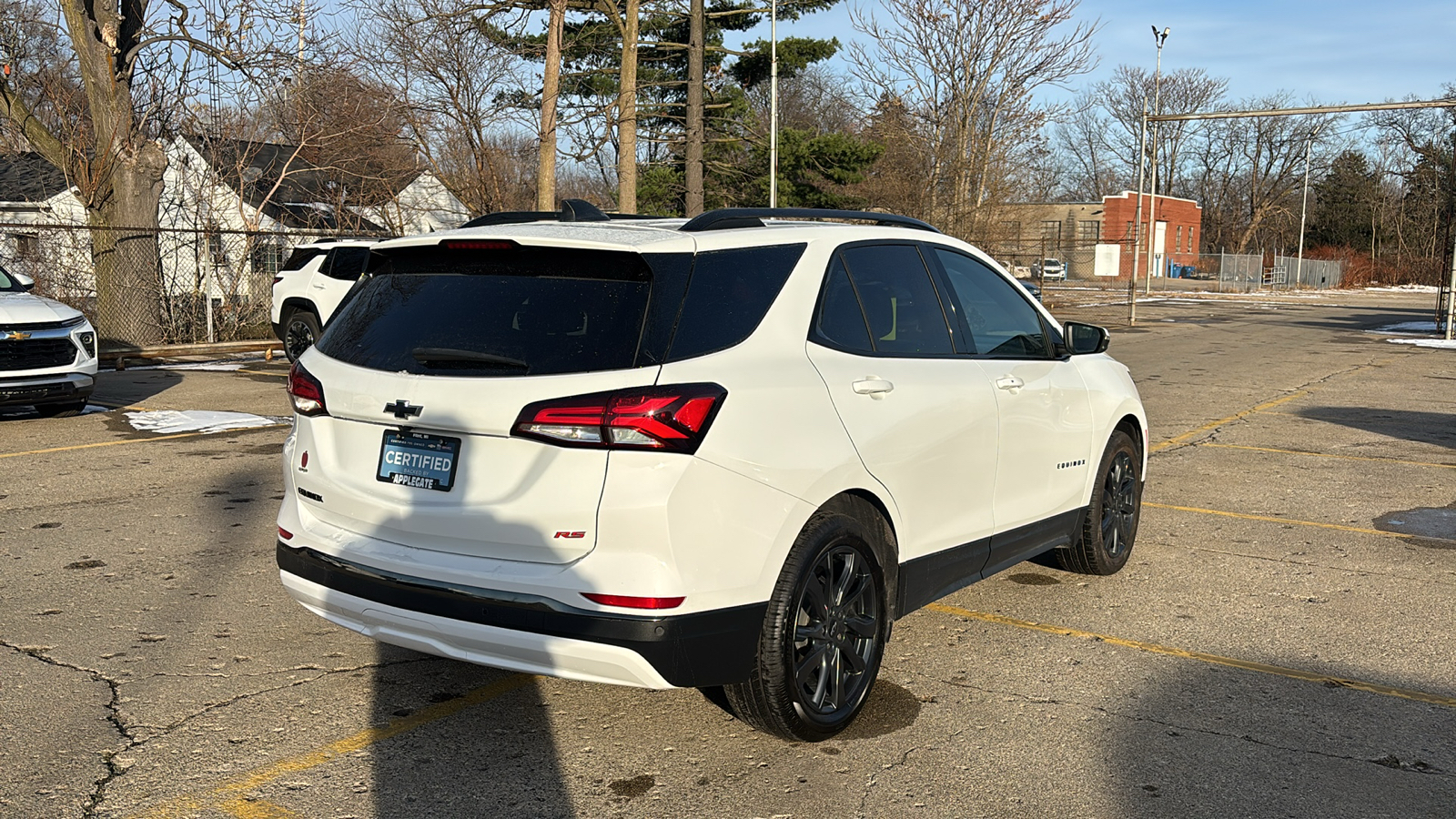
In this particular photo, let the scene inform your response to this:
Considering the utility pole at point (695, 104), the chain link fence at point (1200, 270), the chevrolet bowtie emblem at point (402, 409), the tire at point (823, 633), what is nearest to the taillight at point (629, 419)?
the chevrolet bowtie emblem at point (402, 409)

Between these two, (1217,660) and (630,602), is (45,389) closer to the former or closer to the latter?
(630,602)

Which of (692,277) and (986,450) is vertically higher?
(692,277)

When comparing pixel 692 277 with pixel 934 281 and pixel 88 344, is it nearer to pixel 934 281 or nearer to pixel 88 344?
pixel 934 281

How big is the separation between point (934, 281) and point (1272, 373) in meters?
16.2

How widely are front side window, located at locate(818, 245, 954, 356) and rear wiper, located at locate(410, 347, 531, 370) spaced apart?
111 cm

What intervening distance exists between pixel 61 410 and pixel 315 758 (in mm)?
10103

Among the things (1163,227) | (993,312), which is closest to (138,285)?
(993,312)

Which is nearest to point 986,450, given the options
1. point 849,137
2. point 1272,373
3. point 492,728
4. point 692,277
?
point 692,277

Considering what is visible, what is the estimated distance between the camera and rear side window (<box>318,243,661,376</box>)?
3.73 m

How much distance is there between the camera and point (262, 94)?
23062 mm

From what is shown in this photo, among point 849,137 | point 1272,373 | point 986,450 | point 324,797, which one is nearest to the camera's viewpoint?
point 324,797

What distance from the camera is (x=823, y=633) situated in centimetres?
411

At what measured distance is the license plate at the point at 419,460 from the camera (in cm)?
383

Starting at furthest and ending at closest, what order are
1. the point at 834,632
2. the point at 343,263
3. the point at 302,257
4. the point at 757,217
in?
the point at 302,257 → the point at 343,263 → the point at 757,217 → the point at 834,632
